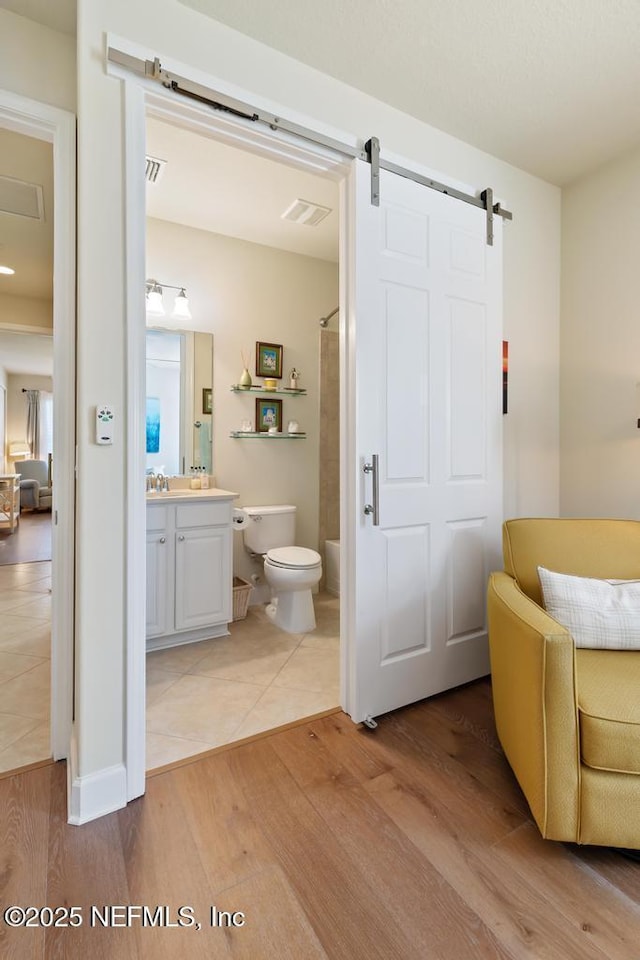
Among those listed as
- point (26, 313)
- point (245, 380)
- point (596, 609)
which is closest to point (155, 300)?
point (245, 380)

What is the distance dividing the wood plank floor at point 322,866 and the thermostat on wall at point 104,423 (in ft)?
3.84

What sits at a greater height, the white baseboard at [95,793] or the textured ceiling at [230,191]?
the textured ceiling at [230,191]

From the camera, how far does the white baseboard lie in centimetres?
136

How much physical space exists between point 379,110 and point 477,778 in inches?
105

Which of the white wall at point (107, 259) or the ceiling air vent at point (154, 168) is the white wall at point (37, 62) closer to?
the white wall at point (107, 259)

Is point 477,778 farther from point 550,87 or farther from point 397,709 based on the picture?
point 550,87

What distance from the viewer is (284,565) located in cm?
276

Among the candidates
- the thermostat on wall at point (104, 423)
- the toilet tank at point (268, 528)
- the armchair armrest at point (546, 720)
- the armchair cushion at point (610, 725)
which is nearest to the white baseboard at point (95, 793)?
the thermostat on wall at point (104, 423)

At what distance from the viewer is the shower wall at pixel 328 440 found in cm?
365

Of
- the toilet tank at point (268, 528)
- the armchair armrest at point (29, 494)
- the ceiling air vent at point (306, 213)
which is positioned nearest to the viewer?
the ceiling air vent at point (306, 213)

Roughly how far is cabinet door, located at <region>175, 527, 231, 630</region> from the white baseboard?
1.14 m

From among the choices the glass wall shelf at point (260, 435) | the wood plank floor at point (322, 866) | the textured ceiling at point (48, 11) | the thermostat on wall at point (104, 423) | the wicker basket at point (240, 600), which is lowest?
the wood plank floor at point (322, 866)

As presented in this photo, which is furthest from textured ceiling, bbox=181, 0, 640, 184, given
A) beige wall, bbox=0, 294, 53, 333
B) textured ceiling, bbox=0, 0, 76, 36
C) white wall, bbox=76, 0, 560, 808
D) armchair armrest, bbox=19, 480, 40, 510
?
armchair armrest, bbox=19, 480, 40, 510

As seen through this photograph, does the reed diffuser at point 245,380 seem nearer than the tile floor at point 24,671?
No
